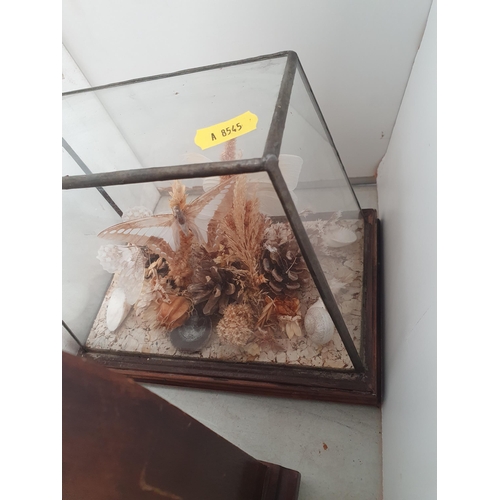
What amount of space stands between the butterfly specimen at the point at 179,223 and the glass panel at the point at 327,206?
0.13 meters

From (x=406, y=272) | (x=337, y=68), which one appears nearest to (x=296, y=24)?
(x=337, y=68)

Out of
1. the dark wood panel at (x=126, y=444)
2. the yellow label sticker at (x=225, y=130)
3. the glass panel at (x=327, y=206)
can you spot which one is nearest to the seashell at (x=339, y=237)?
the glass panel at (x=327, y=206)

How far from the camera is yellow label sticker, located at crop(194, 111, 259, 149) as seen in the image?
59cm

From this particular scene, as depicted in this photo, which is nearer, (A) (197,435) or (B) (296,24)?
(A) (197,435)

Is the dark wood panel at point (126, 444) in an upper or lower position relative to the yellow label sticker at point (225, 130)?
lower

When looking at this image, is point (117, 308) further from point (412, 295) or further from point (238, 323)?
point (412, 295)

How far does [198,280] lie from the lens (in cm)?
81

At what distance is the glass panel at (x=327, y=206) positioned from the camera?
2.02ft

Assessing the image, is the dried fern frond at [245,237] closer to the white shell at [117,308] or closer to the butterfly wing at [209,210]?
the butterfly wing at [209,210]

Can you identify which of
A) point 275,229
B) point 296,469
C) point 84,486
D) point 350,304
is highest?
point 275,229
